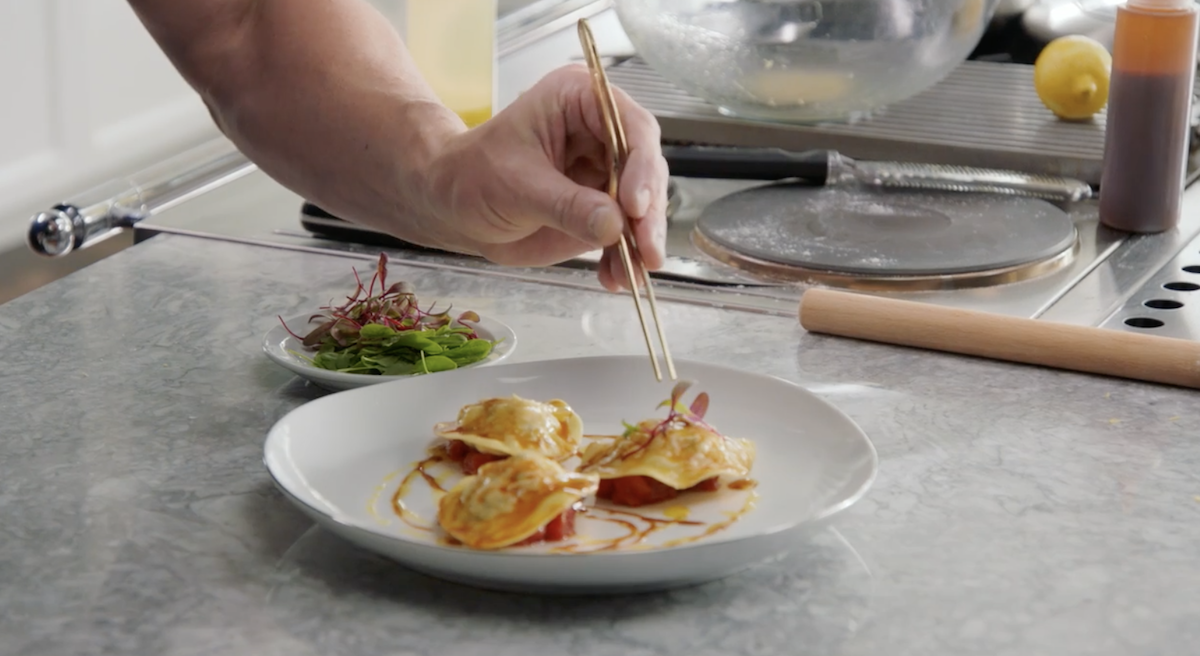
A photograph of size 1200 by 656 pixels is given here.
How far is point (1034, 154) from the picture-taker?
5.06 feet

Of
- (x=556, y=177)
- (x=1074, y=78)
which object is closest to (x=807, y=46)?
(x=1074, y=78)

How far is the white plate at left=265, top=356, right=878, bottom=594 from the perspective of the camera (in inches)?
28.4

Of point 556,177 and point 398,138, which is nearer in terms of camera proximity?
point 556,177

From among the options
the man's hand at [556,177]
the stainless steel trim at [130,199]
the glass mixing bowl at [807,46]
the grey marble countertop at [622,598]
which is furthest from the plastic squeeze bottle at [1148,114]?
Result: the stainless steel trim at [130,199]

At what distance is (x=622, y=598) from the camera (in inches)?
30.0

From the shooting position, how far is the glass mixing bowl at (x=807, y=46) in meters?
1.45

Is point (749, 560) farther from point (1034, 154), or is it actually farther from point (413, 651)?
point (1034, 154)

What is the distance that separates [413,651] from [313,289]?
2.12ft

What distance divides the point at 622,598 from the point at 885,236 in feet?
2.31

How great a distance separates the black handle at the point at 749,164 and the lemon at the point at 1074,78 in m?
0.29

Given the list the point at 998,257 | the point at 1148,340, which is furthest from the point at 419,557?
the point at 998,257

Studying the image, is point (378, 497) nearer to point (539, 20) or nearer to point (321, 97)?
point (321, 97)

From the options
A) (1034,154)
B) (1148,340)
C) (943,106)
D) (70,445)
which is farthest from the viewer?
(943,106)

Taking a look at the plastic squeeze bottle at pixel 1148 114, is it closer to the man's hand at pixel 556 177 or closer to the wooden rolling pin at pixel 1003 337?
the wooden rolling pin at pixel 1003 337
